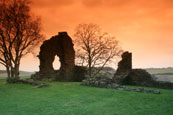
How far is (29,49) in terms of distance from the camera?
27.1 m

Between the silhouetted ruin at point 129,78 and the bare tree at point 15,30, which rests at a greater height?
the bare tree at point 15,30

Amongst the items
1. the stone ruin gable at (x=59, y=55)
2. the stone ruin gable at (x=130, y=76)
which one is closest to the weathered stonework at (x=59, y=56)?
the stone ruin gable at (x=59, y=55)

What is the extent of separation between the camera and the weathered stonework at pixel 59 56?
27.0 meters

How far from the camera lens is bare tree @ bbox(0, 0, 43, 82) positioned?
934 inches

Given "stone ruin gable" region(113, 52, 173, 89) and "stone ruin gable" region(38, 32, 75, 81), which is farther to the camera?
"stone ruin gable" region(38, 32, 75, 81)

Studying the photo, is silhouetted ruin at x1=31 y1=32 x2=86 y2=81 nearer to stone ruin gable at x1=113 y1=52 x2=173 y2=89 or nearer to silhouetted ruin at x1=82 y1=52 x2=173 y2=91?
silhouetted ruin at x1=82 y1=52 x2=173 y2=91

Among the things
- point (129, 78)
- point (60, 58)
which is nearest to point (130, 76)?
point (129, 78)

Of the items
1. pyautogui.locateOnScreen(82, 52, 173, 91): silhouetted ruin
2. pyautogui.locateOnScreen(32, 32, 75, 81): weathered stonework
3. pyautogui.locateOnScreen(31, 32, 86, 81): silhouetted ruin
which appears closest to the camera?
pyautogui.locateOnScreen(82, 52, 173, 91): silhouetted ruin

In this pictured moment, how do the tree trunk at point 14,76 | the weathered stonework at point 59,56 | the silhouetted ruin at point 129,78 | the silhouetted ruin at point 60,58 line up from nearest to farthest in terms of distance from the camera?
the silhouetted ruin at point 129,78 → the tree trunk at point 14,76 → the weathered stonework at point 59,56 → the silhouetted ruin at point 60,58

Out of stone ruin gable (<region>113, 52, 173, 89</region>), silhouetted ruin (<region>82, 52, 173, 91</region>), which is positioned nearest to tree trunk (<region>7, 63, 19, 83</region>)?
silhouetted ruin (<region>82, 52, 173, 91</region>)

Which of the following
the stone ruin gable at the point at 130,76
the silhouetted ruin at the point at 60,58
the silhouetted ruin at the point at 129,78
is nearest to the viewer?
the silhouetted ruin at the point at 129,78

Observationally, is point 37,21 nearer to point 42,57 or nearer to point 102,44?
point 42,57

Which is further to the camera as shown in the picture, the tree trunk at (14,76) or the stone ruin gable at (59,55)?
the stone ruin gable at (59,55)

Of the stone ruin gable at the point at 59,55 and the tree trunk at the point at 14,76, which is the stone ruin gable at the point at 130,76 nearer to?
the stone ruin gable at the point at 59,55
